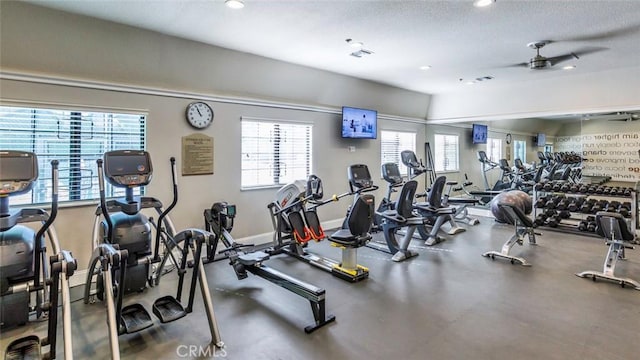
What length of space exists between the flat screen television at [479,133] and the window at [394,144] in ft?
4.64

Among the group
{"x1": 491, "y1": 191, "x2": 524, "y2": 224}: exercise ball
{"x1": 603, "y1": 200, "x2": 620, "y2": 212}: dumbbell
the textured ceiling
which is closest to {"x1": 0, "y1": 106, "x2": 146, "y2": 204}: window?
the textured ceiling

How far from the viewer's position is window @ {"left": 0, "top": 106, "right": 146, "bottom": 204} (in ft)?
11.2

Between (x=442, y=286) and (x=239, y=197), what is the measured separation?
3165mm

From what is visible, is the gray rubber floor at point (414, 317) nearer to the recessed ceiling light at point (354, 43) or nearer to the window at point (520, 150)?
the recessed ceiling light at point (354, 43)

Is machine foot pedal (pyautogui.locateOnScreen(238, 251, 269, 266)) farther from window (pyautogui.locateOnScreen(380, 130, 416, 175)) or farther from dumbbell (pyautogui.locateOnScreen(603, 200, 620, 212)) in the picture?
dumbbell (pyautogui.locateOnScreen(603, 200, 620, 212))

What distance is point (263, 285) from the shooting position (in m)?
3.75

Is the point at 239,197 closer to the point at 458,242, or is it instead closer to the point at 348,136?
the point at 348,136

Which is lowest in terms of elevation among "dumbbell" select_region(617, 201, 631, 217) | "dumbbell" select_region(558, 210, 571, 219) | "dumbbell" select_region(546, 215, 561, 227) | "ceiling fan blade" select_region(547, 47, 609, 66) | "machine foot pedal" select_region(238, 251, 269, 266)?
"machine foot pedal" select_region(238, 251, 269, 266)

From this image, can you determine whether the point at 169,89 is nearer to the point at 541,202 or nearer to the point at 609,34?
the point at 609,34

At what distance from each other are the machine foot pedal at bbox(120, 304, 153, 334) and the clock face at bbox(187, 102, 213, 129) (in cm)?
260

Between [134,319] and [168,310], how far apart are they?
27 cm

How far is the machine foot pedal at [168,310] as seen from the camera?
256 cm

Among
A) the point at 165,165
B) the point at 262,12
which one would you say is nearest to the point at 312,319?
the point at 165,165

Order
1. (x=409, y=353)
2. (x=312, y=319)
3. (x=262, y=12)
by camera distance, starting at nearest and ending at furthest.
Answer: (x=409, y=353) < (x=312, y=319) < (x=262, y=12)
